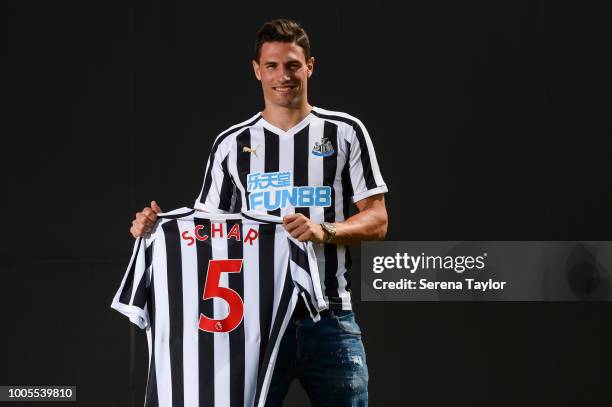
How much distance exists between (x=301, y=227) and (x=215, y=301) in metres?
0.34

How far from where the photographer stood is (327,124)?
234cm

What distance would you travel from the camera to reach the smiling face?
7.58ft

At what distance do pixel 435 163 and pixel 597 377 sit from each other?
3.42ft

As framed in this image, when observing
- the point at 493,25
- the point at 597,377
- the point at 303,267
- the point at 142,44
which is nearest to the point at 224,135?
the point at 303,267

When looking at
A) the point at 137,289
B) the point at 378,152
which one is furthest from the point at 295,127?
the point at 378,152

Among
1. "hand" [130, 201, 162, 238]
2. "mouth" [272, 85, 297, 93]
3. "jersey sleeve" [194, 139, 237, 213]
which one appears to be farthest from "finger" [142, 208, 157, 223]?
"mouth" [272, 85, 297, 93]

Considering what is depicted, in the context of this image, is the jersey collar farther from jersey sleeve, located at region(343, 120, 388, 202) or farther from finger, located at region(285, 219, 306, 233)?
finger, located at region(285, 219, 306, 233)

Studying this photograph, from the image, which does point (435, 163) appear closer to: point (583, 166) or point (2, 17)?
point (583, 166)

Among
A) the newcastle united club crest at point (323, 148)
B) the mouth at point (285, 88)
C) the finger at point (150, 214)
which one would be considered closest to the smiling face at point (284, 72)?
the mouth at point (285, 88)

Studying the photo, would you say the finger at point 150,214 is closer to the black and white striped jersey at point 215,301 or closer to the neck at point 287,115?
the black and white striped jersey at point 215,301

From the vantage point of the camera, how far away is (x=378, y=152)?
3320 mm

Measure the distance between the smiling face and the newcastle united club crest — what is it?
0.13m

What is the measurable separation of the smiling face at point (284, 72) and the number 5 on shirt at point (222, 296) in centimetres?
46

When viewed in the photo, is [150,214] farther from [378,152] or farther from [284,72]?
[378,152]
